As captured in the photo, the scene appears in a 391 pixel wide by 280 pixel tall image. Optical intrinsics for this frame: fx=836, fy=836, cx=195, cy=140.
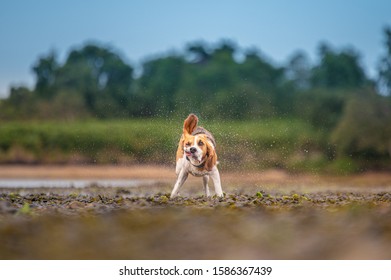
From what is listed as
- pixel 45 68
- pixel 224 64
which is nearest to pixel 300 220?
pixel 45 68

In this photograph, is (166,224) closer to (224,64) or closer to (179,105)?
(179,105)

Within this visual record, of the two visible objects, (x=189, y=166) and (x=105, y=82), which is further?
(x=105, y=82)

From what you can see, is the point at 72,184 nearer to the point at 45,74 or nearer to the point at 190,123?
the point at 190,123

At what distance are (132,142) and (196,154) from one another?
15520 mm

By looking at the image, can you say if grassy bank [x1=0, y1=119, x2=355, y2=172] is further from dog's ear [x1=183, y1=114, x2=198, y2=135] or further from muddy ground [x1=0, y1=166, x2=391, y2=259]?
muddy ground [x1=0, y1=166, x2=391, y2=259]

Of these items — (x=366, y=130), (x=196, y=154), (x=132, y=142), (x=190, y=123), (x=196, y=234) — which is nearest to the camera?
(x=196, y=234)

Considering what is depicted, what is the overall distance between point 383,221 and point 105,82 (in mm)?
30784

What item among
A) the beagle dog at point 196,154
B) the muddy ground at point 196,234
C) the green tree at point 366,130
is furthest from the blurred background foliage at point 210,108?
the muddy ground at point 196,234

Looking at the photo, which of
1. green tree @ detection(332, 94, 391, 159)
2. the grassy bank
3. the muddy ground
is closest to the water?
the grassy bank

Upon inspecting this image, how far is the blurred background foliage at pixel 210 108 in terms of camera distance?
92.7ft

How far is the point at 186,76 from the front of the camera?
39.0m

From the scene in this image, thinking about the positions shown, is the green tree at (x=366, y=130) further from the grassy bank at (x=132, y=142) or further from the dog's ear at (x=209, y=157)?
the dog's ear at (x=209, y=157)

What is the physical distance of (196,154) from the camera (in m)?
12.4

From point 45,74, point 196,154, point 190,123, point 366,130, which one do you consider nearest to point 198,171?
point 196,154
